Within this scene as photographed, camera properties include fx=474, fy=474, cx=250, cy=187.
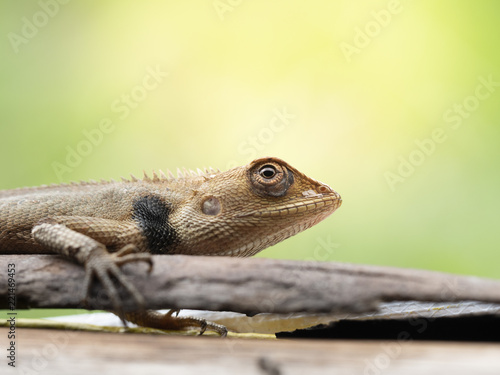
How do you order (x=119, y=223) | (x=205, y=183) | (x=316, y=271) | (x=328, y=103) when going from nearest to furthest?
(x=316, y=271) < (x=119, y=223) < (x=205, y=183) < (x=328, y=103)

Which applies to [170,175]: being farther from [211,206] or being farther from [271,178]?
[271,178]

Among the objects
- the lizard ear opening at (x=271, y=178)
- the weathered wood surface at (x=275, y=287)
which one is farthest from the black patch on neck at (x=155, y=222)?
the weathered wood surface at (x=275, y=287)

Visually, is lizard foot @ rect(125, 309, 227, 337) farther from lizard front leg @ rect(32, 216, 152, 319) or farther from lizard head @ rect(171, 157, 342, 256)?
lizard front leg @ rect(32, 216, 152, 319)

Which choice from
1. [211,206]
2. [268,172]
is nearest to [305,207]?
[268,172]

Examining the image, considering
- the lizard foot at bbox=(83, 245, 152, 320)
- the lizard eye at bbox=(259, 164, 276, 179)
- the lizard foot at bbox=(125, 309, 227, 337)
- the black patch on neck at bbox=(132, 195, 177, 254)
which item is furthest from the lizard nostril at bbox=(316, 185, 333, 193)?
the lizard foot at bbox=(83, 245, 152, 320)

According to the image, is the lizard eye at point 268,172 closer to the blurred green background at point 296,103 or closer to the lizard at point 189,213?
the lizard at point 189,213

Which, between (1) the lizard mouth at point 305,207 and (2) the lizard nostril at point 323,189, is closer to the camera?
(1) the lizard mouth at point 305,207

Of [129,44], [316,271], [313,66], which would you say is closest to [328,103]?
[313,66]

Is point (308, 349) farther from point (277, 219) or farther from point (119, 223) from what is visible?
point (119, 223)
